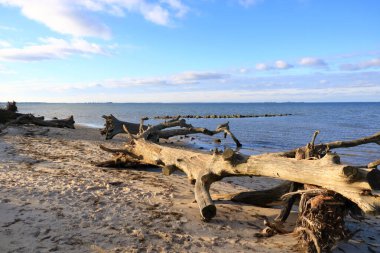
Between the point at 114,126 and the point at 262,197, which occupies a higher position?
the point at 114,126

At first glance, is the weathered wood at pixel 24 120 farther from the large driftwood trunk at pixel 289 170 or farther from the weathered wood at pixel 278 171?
the weathered wood at pixel 278 171

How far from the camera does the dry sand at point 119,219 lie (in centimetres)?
480

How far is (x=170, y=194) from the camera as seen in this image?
24.2 ft

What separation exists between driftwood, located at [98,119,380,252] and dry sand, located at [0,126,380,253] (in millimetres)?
377

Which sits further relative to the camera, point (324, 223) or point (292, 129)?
point (292, 129)

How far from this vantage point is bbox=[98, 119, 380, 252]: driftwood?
441cm

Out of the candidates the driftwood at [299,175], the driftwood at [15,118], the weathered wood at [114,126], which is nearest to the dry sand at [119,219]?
the driftwood at [299,175]

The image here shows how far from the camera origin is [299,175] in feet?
16.9

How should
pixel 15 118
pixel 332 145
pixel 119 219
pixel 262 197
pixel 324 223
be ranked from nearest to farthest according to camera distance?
pixel 324 223 < pixel 119 219 < pixel 332 145 < pixel 262 197 < pixel 15 118

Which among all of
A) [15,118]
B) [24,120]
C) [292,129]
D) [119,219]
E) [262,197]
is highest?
[15,118]

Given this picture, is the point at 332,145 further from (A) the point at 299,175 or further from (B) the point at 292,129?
(B) the point at 292,129

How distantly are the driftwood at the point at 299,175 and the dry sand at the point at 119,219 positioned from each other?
0.38 metres

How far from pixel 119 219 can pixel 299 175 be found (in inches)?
119

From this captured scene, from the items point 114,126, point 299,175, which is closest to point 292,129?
point 114,126
